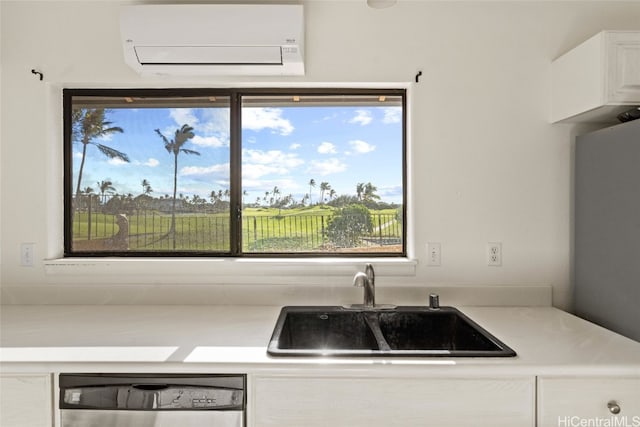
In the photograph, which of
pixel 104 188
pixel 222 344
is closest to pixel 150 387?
pixel 222 344

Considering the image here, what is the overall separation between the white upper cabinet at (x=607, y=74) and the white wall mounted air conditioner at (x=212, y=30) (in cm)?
115

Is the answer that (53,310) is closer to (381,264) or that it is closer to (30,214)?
(30,214)

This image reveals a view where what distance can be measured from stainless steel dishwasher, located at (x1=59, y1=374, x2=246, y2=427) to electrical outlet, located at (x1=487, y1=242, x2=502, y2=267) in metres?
1.28

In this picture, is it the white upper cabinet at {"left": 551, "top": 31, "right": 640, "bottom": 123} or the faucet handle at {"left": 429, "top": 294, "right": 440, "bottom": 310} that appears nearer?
the white upper cabinet at {"left": 551, "top": 31, "right": 640, "bottom": 123}

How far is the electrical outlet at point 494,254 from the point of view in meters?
1.97

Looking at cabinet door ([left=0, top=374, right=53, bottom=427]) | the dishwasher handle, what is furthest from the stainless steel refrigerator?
cabinet door ([left=0, top=374, right=53, bottom=427])

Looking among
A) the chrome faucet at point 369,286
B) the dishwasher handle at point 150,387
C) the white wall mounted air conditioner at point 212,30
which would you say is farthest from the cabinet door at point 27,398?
the white wall mounted air conditioner at point 212,30

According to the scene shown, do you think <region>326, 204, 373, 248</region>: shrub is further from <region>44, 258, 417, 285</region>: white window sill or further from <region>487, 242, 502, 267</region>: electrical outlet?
<region>487, 242, 502, 267</region>: electrical outlet

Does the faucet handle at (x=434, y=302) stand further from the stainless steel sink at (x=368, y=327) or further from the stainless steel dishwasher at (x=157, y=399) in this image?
the stainless steel dishwasher at (x=157, y=399)

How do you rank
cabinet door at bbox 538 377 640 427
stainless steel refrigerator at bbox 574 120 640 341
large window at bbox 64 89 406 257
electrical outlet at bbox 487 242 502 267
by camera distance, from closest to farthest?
1. cabinet door at bbox 538 377 640 427
2. stainless steel refrigerator at bbox 574 120 640 341
3. electrical outlet at bbox 487 242 502 267
4. large window at bbox 64 89 406 257

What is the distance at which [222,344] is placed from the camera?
142 cm

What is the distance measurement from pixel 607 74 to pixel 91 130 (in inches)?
90.8

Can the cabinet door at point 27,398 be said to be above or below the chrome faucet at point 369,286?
below

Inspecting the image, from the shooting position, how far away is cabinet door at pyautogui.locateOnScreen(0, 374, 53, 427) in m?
1.29
